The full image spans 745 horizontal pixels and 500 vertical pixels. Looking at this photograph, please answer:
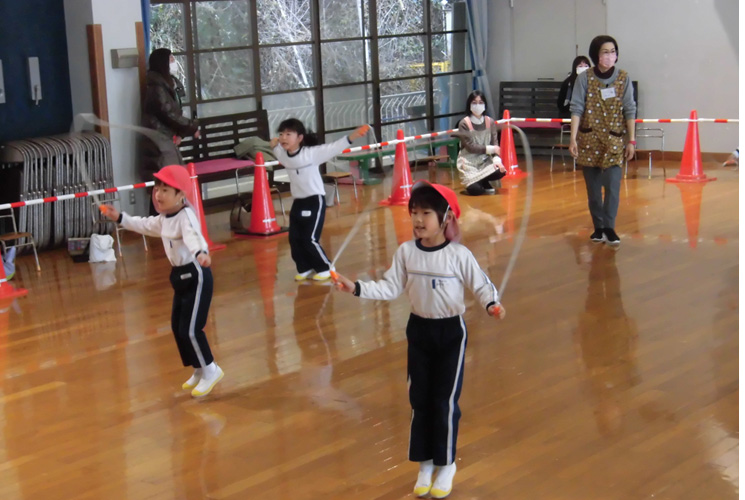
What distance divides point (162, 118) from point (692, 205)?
492 cm

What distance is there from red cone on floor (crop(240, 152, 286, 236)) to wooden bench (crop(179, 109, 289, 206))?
1144 millimetres

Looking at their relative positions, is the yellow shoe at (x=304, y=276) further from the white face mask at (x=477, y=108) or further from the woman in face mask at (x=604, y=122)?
the white face mask at (x=477, y=108)

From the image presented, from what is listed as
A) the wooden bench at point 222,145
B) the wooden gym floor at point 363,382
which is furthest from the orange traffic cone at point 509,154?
the wooden gym floor at point 363,382

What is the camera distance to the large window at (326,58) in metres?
10.8

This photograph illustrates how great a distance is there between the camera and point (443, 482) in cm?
384

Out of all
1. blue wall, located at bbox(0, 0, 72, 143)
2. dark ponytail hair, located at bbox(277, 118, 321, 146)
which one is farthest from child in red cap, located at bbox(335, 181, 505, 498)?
blue wall, located at bbox(0, 0, 72, 143)

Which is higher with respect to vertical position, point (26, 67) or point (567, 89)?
point (26, 67)

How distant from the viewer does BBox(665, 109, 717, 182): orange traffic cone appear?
35.9 ft

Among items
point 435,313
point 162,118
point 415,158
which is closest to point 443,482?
point 435,313

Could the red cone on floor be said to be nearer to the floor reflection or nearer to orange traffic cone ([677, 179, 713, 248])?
the floor reflection

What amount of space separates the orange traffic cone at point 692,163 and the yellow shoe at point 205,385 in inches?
283

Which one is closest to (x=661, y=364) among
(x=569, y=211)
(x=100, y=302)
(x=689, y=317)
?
(x=689, y=317)

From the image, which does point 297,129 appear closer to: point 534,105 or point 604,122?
point 604,122

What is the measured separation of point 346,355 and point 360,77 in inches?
295
